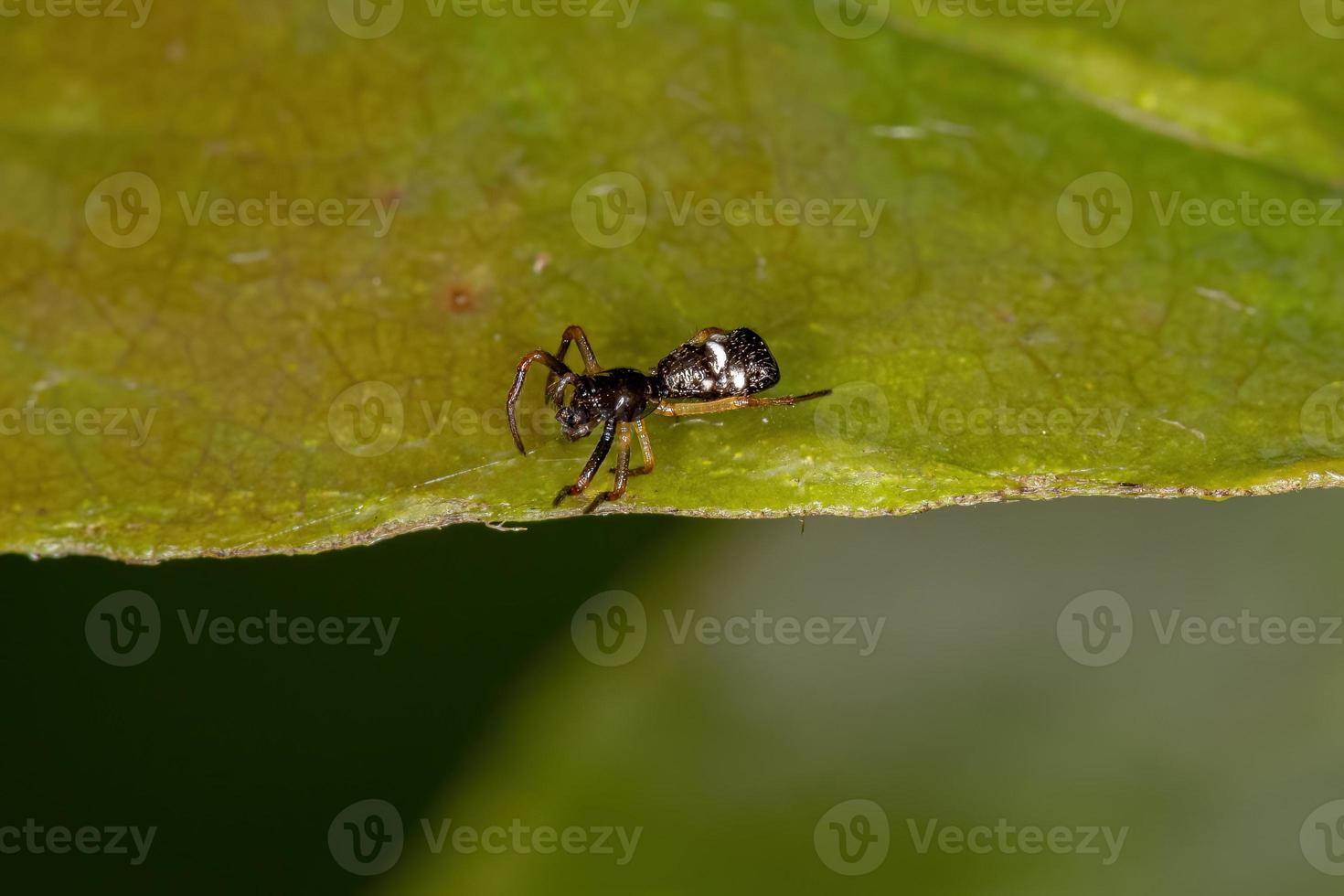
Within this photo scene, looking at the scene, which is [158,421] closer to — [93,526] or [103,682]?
[93,526]

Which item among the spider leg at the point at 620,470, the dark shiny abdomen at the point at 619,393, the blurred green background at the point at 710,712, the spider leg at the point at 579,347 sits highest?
the spider leg at the point at 579,347

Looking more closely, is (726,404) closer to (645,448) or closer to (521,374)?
(645,448)

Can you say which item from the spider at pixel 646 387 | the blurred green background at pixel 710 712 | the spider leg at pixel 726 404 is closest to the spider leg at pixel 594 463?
the spider at pixel 646 387

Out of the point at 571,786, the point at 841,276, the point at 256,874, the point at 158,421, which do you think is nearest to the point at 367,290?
the point at 158,421

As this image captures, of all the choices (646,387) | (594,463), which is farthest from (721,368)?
(594,463)

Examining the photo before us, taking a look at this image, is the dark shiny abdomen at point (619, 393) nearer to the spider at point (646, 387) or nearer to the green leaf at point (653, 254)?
the spider at point (646, 387)

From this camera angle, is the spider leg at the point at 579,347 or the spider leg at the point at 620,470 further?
the spider leg at the point at 579,347
